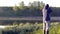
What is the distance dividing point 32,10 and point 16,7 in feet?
6.07

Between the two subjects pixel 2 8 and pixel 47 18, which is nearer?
pixel 47 18

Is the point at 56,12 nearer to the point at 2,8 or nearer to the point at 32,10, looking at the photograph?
the point at 32,10

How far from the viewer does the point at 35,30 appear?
12453mm

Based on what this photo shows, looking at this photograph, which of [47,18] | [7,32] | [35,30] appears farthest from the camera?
[35,30]

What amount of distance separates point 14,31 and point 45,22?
2.61m

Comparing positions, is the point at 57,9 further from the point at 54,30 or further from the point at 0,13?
the point at 54,30

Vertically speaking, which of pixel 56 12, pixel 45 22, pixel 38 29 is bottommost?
pixel 56 12

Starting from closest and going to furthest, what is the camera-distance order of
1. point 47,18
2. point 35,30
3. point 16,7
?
point 47,18 → point 35,30 → point 16,7

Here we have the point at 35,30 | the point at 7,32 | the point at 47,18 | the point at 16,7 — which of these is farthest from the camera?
the point at 16,7


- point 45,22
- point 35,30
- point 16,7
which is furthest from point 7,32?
point 16,7

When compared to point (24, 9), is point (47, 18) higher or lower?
higher

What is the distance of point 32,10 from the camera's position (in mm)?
27953

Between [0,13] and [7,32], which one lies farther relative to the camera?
[0,13]

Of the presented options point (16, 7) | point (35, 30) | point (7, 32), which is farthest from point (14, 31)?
point (16, 7)
